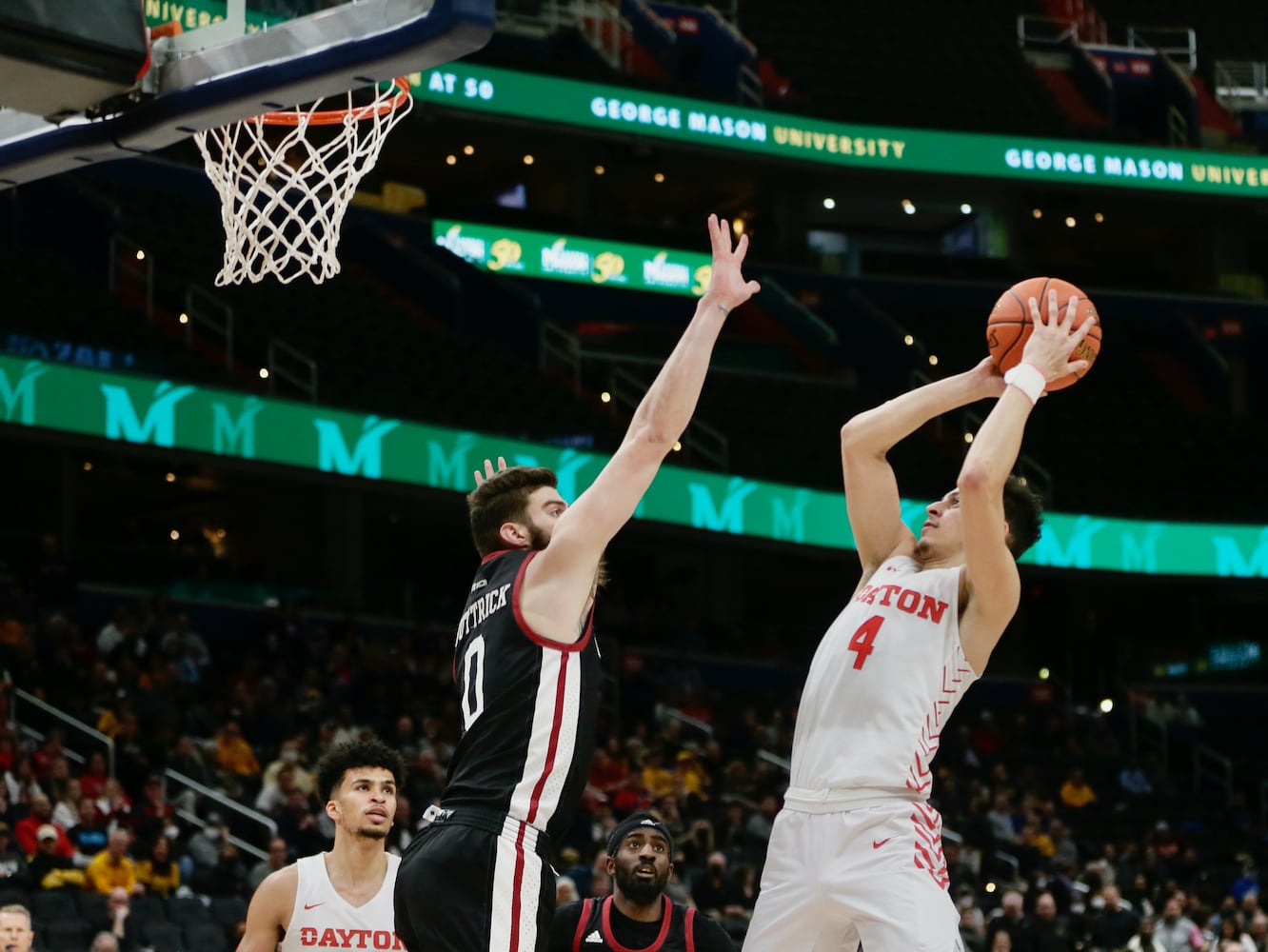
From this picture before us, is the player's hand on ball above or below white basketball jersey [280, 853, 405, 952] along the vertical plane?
above

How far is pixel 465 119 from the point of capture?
86.0 ft

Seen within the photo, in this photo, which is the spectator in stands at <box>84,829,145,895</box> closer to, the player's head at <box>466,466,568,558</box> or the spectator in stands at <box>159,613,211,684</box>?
the spectator in stands at <box>159,613,211,684</box>

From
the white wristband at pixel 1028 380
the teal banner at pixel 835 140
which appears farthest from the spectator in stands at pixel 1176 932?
the teal banner at pixel 835 140

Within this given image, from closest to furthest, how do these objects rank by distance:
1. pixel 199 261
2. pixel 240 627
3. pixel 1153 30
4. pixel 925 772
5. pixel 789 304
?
pixel 925 772
pixel 240 627
pixel 199 261
pixel 789 304
pixel 1153 30

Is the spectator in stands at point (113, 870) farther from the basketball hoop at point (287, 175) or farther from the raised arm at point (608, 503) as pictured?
the raised arm at point (608, 503)

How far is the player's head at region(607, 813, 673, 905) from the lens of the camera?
248 inches

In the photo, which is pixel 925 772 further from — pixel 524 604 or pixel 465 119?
pixel 465 119

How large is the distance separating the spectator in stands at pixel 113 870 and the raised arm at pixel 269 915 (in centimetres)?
581

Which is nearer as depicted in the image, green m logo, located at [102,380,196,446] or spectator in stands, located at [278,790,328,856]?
spectator in stands, located at [278,790,328,856]

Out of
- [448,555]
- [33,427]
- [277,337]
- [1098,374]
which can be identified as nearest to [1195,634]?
[1098,374]

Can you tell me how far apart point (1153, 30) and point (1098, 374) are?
669cm

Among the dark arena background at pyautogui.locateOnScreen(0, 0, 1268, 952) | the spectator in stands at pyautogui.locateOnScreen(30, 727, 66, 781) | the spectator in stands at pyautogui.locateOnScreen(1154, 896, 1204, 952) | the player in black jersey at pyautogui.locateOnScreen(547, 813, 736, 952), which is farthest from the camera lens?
the dark arena background at pyautogui.locateOnScreen(0, 0, 1268, 952)

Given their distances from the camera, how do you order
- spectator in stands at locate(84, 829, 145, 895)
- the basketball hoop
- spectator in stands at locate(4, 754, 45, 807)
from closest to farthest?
the basketball hoop
spectator in stands at locate(84, 829, 145, 895)
spectator in stands at locate(4, 754, 45, 807)

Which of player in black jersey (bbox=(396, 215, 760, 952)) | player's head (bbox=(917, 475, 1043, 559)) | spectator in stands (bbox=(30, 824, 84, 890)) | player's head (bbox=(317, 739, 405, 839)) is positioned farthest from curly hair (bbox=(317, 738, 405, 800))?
spectator in stands (bbox=(30, 824, 84, 890))
